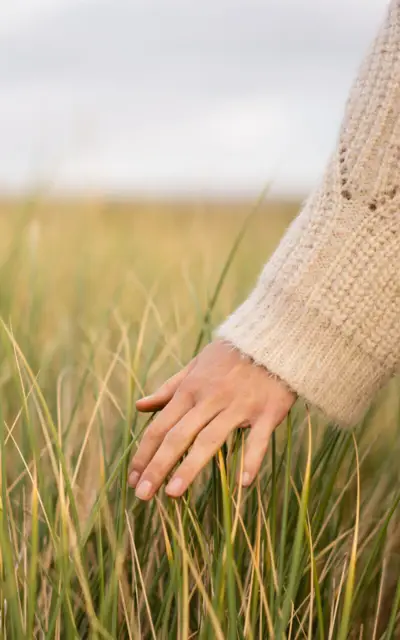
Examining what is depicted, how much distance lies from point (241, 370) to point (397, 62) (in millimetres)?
351

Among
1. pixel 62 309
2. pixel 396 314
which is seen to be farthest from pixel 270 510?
pixel 62 309

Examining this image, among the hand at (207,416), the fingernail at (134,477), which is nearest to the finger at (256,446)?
the hand at (207,416)

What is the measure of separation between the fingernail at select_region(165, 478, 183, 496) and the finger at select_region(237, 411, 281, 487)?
0.06 m

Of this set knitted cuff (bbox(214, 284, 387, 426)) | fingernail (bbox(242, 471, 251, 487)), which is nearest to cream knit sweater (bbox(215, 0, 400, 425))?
knitted cuff (bbox(214, 284, 387, 426))

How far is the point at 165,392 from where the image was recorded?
34.3 inches

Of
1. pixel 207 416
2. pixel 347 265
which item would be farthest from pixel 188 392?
pixel 347 265

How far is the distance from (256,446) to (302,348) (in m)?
0.12

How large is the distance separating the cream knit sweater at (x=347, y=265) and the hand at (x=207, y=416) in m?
0.02

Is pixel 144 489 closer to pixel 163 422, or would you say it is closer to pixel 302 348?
pixel 163 422

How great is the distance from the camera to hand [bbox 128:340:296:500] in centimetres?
81

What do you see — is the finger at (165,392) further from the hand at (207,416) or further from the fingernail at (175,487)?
the fingernail at (175,487)

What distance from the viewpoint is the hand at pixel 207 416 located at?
2.65ft

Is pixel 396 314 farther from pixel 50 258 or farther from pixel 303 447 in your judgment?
pixel 50 258

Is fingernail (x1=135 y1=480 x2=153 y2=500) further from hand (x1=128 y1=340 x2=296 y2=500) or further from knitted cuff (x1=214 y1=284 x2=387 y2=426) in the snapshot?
knitted cuff (x1=214 y1=284 x2=387 y2=426)
